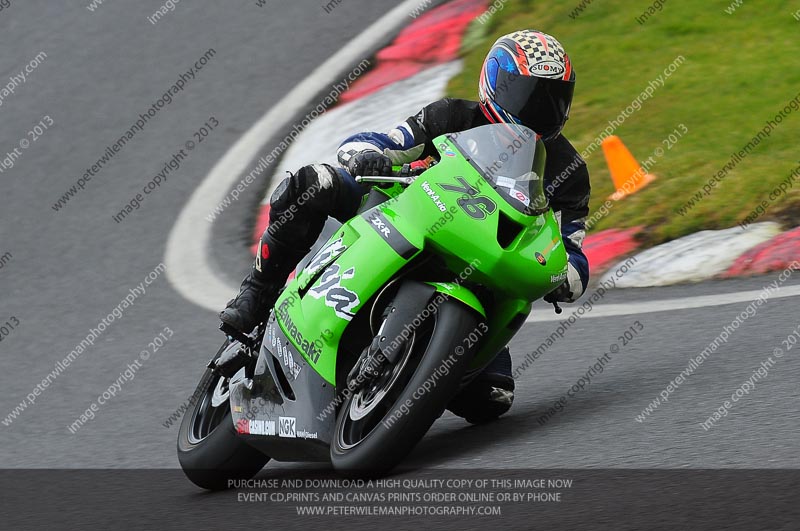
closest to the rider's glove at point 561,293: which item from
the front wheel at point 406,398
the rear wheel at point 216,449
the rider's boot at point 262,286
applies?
the front wheel at point 406,398

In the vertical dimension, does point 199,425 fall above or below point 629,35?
above

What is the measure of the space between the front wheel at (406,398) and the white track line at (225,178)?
4256 millimetres

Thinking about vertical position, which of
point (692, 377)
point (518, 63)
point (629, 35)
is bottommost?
point (629, 35)

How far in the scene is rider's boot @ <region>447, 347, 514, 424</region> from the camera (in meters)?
5.49

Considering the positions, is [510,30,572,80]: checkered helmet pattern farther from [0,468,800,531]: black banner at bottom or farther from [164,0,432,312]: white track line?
[164,0,432,312]: white track line

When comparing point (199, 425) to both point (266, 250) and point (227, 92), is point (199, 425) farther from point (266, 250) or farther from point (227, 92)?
point (227, 92)

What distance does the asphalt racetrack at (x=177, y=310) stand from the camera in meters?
4.93

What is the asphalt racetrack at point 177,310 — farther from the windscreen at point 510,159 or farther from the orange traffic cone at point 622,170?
the orange traffic cone at point 622,170

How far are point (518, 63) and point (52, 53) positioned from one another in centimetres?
1051

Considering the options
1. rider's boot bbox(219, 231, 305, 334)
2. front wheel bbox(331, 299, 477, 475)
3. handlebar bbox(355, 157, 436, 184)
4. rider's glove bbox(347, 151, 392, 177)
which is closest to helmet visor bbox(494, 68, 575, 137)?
handlebar bbox(355, 157, 436, 184)

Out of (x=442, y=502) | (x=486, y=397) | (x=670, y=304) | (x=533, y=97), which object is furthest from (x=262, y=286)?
(x=670, y=304)

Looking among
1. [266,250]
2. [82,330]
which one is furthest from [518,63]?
[82,330]

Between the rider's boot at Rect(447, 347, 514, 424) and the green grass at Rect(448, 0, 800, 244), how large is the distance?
10.5 feet

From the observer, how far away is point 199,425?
5.55m
